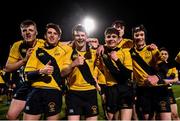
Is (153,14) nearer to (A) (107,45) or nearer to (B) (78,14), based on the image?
(B) (78,14)

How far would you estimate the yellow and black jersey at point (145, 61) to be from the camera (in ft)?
23.3

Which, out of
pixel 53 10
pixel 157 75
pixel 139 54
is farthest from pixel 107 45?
pixel 53 10

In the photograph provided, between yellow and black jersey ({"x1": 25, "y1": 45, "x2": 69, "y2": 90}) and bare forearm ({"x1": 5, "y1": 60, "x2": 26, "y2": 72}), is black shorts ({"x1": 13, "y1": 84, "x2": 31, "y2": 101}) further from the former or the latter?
yellow and black jersey ({"x1": 25, "y1": 45, "x2": 69, "y2": 90})

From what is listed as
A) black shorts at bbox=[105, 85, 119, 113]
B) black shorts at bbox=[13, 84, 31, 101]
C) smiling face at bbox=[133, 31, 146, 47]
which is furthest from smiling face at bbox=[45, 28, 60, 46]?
smiling face at bbox=[133, 31, 146, 47]

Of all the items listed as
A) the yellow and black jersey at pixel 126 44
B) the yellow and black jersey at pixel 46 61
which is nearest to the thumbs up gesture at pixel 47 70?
the yellow and black jersey at pixel 46 61

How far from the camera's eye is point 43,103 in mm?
6086

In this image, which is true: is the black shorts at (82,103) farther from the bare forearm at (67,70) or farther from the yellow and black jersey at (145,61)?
the yellow and black jersey at (145,61)

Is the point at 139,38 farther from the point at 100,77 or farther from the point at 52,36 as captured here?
the point at 52,36

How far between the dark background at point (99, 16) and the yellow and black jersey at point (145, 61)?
1085 inches

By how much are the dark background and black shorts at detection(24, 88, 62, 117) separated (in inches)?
1119

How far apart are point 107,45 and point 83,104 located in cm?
134

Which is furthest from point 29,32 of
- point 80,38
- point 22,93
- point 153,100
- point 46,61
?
point 153,100

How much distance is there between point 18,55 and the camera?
278 inches

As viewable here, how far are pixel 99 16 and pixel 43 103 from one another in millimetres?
39061
